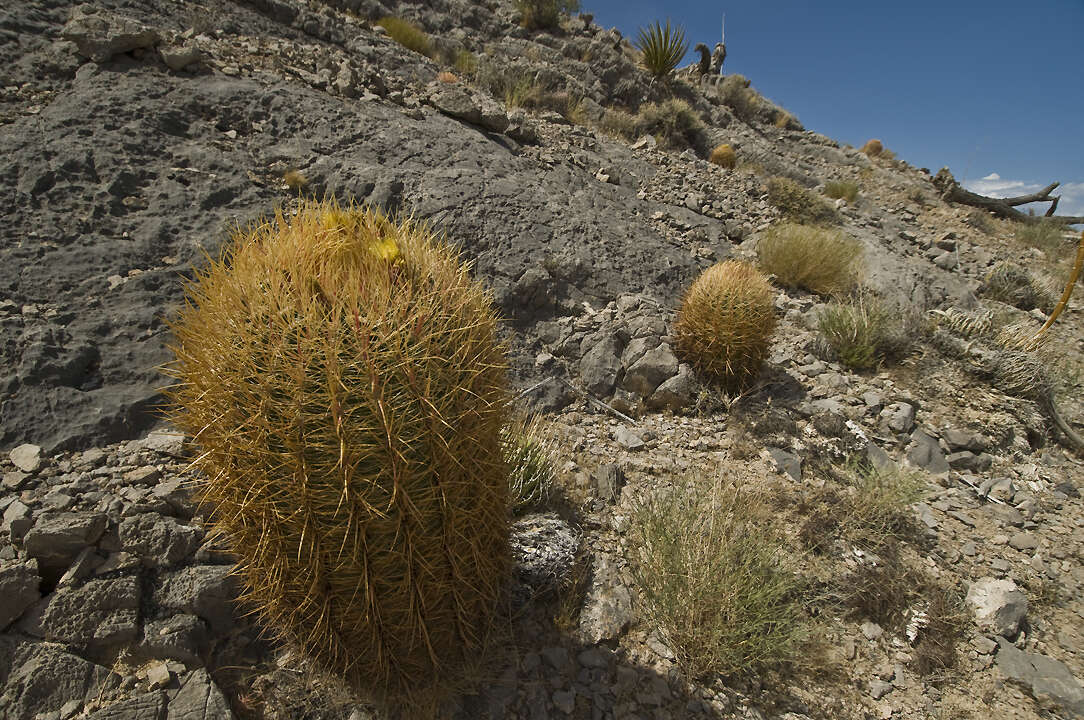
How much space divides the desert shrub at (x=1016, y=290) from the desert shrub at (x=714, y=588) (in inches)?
267

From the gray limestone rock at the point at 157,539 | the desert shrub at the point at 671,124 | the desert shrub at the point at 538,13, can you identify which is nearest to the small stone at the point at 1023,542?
the gray limestone rock at the point at 157,539

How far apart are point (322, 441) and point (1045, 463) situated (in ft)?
18.5

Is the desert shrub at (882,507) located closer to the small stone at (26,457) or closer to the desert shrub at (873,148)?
the small stone at (26,457)

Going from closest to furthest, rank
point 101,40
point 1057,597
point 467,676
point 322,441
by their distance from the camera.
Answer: point 322,441 → point 467,676 → point 1057,597 → point 101,40

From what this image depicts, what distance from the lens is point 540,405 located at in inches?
164

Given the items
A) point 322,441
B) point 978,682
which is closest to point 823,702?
point 978,682

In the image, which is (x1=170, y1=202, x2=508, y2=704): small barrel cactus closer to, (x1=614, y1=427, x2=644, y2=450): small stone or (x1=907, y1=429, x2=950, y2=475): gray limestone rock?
(x1=614, y1=427, x2=644, y2=450): small stone

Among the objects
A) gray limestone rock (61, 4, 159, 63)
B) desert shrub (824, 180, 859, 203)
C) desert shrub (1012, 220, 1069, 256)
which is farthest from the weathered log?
gray limestone rock (61, 4, 159, 63)

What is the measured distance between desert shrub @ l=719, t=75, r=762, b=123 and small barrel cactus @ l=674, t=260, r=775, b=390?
475 inches

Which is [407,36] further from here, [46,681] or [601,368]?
[46,681]

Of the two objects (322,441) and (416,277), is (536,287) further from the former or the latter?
(322,441)

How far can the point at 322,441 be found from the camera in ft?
5.20

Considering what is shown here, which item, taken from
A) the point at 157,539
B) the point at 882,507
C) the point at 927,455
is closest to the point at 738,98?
the point at 927,455

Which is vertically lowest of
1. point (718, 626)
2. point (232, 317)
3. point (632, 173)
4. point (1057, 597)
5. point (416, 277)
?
point (718, 626)
